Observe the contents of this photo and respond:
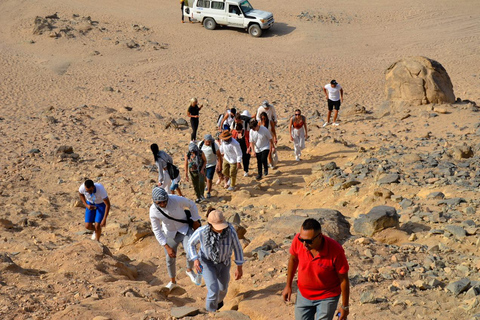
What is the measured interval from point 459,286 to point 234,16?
22891mm

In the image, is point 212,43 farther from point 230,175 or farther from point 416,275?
point 416,275

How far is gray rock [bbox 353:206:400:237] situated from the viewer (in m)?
7.91

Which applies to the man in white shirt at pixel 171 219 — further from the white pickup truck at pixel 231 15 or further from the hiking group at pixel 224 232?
the white pickup truck at pixel 231 15

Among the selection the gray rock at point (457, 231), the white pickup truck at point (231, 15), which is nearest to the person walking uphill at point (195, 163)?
the gray rock at point (457, 231)

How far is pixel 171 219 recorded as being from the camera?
6.81m

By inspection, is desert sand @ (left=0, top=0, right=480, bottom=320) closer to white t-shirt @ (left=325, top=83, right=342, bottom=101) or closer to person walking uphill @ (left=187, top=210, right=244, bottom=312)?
person walking uphill @ (left=187, top=210, right=244, bottom=312)

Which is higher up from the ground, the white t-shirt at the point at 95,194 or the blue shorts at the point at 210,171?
the white t-shirt at the point at 95,194

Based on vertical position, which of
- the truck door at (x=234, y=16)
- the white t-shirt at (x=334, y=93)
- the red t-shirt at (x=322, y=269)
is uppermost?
the truck door at (x=234, y=16)

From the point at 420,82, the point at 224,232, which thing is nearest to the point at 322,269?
the point at 224,232

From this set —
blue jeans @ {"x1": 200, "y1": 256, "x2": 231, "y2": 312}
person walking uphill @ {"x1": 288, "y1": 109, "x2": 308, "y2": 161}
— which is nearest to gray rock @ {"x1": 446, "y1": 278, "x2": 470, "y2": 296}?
blue jeans @ {"x1": 200, "y1": 256, "x2": 231, "y2": 312}

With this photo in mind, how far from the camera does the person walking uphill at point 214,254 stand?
5.81 meters

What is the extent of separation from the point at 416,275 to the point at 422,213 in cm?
237

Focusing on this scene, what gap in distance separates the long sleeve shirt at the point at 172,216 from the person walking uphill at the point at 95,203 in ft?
6.75

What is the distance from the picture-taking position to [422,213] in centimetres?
855
